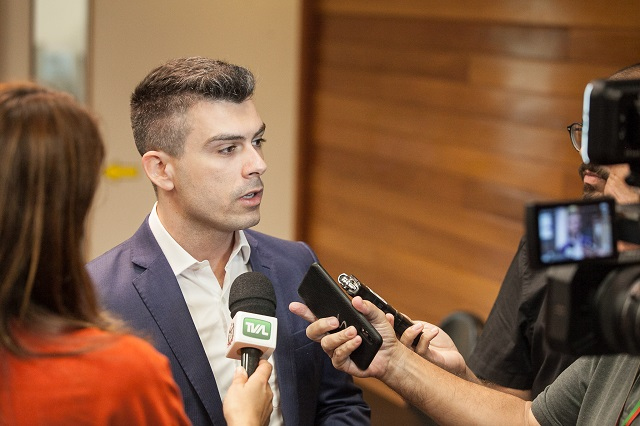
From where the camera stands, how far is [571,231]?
1.32 metres

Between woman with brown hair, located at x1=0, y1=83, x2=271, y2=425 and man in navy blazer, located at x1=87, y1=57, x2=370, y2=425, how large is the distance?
666 millimetres

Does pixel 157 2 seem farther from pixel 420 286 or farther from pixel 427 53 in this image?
pixel 420 286

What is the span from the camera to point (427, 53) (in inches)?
175

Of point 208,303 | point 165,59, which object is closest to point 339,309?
point 208,303

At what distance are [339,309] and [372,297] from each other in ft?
0.42

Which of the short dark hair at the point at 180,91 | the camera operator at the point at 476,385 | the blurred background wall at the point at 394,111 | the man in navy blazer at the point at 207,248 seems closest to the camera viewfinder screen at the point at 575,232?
the camera operator at the point at 476,385

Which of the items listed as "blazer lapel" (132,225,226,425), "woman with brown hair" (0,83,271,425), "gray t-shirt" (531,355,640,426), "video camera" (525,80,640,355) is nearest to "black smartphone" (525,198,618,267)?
"video camera" (525,80,640,355)

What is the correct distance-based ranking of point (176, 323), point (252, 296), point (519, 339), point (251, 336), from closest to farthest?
point (251, 336)
point (252, 296)
point (176, 323)
point (519, 339)

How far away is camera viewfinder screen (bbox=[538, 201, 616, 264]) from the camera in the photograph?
4.27ft

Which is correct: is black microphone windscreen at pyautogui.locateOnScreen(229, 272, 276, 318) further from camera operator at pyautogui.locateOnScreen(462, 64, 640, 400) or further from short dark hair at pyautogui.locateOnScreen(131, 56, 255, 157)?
camera operator at pyautogui.locateOnScreen(462, 64, 640, 400)

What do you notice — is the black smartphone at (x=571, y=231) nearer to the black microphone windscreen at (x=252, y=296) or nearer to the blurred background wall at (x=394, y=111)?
the black microphone windscreen at (x=252, y=296)

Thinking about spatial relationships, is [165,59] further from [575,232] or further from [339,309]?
[575,232]

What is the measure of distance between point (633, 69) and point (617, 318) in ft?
3.30

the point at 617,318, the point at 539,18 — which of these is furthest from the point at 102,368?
the point at 539,18
